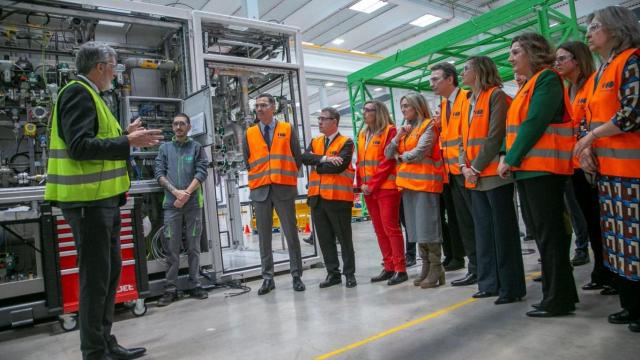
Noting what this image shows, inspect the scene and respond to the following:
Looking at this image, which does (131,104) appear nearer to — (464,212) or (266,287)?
(266,287)

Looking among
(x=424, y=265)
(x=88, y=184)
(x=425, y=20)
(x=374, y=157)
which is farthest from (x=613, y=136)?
(x=425, y=20)

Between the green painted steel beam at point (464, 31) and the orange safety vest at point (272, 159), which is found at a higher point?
the green painted steel beam at point (464, 31)

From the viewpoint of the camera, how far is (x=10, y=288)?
3.18 m

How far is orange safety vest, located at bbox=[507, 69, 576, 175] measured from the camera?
2.21 meters

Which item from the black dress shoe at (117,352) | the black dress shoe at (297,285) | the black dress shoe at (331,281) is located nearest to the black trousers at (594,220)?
the black dress shoe at (331,281)

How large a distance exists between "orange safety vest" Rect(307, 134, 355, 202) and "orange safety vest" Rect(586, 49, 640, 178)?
1966mm

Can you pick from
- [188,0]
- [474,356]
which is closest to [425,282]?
[474,356]

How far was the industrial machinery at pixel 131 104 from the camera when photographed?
3229 mm

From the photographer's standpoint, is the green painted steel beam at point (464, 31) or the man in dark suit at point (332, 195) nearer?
the man in dark suit at point (332, 195)

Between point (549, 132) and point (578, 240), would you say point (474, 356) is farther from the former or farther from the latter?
point (578, 240)

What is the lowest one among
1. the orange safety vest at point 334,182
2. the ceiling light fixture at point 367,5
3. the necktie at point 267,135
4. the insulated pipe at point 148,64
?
the orange safety vest at point 334,182

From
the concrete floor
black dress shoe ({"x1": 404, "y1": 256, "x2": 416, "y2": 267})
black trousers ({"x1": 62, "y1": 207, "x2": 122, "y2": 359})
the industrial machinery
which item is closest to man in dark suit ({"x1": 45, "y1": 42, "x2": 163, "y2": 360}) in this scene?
black trousers ({"x1": 62, "y1": 207, "x2": 122, "y2": 359})

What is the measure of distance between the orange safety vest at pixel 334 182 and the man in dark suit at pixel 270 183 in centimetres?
20

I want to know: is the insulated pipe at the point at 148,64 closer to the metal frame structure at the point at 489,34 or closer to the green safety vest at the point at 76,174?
the green safety vest at the point at 76,174
